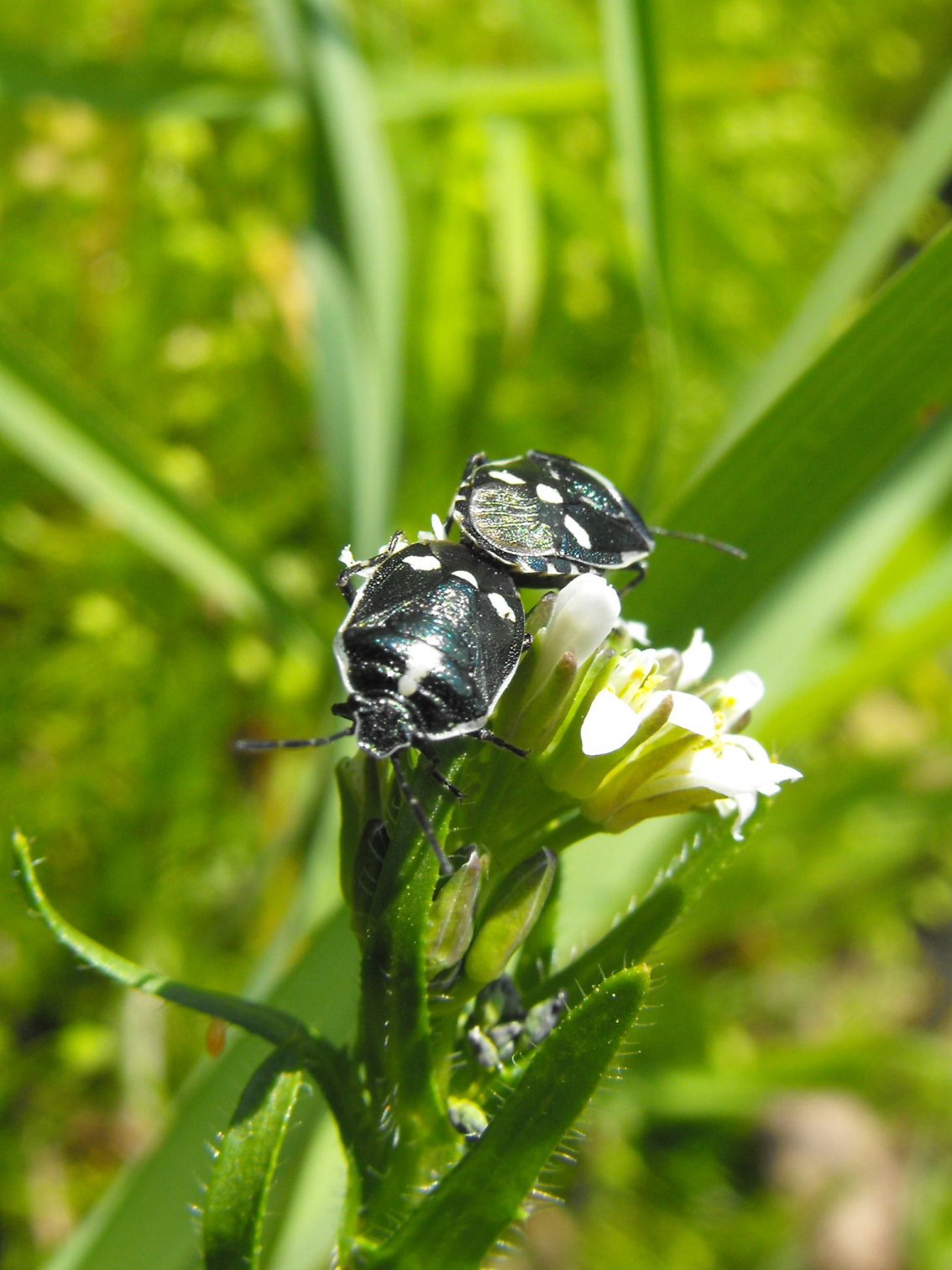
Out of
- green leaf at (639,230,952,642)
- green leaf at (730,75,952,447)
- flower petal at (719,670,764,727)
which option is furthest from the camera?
green leaf at (730,75,952,447)

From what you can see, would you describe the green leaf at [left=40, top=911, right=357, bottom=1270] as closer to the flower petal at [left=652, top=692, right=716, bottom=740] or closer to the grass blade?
the flower petal at [left=652, top=692, right=716, bottom=740]

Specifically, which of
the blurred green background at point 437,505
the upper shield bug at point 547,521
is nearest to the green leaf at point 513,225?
the blurred green background at point 437,505

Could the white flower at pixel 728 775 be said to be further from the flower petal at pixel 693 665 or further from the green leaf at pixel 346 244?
the green leaf at pixel 346 244

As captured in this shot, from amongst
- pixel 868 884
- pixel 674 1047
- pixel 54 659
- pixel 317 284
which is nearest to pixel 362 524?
pixel 317 284

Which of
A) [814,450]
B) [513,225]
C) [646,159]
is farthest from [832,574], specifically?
[513,225]

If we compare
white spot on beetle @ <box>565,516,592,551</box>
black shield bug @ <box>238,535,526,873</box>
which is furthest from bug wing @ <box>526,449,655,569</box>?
black shield bug @ <box>238,535,526,873</box>
